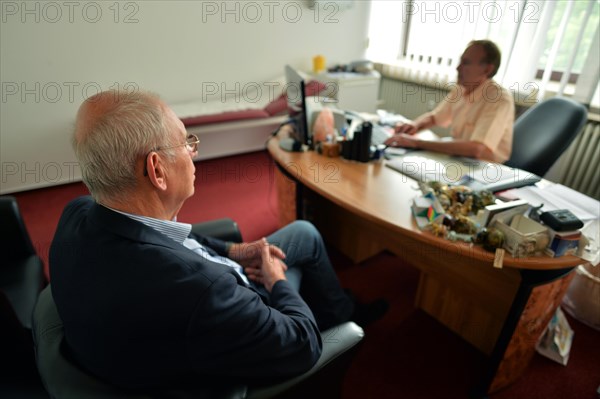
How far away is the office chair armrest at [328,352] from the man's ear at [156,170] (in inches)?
20.8

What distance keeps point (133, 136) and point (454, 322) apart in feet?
5.65

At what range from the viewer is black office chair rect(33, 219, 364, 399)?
0.66 meters

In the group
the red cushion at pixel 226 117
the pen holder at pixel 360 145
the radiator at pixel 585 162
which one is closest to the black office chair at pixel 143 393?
the pen holder at pixel 360 145

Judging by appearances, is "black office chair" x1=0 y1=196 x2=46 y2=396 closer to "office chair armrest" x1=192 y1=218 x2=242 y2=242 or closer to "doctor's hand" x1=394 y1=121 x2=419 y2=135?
"office chair armrest" x1=192 y1=218 x2=242 y2=242

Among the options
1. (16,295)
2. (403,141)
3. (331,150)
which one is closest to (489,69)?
(403,141)

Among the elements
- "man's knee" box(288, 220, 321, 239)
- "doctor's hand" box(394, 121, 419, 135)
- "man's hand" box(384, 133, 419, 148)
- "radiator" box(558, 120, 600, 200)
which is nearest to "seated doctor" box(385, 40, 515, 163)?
"man's hand" box(384, 133, 419, 148)

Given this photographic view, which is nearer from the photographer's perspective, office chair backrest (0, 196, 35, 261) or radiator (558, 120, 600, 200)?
office chair backrest (0, 196, 35, 261)

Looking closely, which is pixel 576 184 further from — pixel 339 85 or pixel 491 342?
pixel 339 85

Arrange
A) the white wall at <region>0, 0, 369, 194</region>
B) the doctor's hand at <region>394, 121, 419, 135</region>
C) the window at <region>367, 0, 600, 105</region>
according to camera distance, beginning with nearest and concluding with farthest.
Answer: the doctor's hand at <region>394, 121, 419, 135</region> < the window at <region>367, 0, 600, 105</region> < the white wall at <region>0, 0, 369, 194</region>

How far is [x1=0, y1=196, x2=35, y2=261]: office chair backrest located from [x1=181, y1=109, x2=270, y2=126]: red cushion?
183 cm

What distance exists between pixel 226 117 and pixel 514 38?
2.59 meters

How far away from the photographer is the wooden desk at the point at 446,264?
3.91 ft

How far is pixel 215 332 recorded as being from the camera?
2.38 feet

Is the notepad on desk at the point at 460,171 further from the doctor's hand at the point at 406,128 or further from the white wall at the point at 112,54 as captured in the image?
the white wall at the point at 112,54
